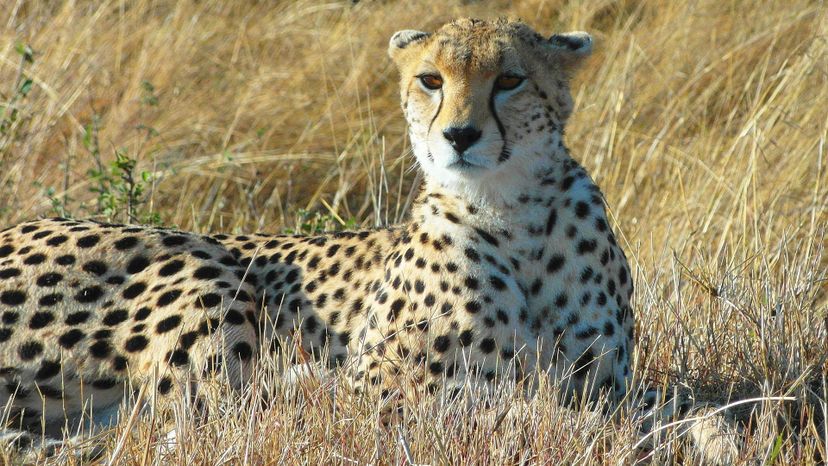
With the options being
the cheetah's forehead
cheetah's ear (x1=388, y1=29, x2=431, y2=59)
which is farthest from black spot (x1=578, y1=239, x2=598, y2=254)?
cheetah's ear (x1=388, y1=29, x2=431, y2=59)

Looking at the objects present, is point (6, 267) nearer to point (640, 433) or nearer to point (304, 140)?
point (640, 433)

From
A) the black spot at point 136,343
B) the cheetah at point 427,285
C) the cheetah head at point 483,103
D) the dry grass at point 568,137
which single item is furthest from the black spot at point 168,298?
the cheetah head at point 483,103

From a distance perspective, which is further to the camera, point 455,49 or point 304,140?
point 304,140

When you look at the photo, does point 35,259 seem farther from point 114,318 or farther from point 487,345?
point 487,345

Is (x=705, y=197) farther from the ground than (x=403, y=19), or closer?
closer

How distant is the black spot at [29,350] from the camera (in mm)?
3482

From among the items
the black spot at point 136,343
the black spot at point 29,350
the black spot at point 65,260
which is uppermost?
the black spot at point 65,260

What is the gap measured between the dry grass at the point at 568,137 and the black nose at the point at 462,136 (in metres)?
0.61

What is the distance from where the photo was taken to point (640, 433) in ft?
9.67

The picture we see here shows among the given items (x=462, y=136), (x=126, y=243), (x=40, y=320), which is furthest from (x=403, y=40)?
(x=40, y=320)

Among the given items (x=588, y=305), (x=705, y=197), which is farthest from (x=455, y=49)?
(x=705, y=197)

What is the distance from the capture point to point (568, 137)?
588 cm

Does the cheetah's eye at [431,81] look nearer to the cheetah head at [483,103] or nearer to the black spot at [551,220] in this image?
the cheetah head at [483,103]

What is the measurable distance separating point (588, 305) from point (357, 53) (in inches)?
146
